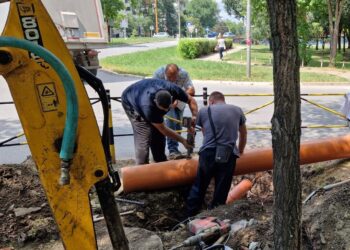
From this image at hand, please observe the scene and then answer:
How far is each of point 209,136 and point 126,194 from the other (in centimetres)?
140

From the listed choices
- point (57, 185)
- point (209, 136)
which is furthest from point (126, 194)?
point (57, 185)

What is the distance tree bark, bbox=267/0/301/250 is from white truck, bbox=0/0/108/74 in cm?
645

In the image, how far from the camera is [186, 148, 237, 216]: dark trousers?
4.81 m

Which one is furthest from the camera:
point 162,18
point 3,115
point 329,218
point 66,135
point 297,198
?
point 162,18

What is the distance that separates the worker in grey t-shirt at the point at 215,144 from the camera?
4.68 metres

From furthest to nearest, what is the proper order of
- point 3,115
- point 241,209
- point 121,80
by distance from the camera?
point 121,80 < point 3,115 < point 241,209

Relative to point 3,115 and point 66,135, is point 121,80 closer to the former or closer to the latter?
point 3,115

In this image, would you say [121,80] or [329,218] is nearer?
[329,218]

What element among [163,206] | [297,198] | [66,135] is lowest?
[163,206]

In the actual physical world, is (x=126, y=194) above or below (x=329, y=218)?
below

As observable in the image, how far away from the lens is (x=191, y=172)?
5.28 m

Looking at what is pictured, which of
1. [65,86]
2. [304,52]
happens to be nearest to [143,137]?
[65,86]

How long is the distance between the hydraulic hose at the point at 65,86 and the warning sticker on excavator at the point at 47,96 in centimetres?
22

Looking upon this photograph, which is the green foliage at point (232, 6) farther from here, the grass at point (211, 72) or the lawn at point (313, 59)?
the grass at point (211, 72)
